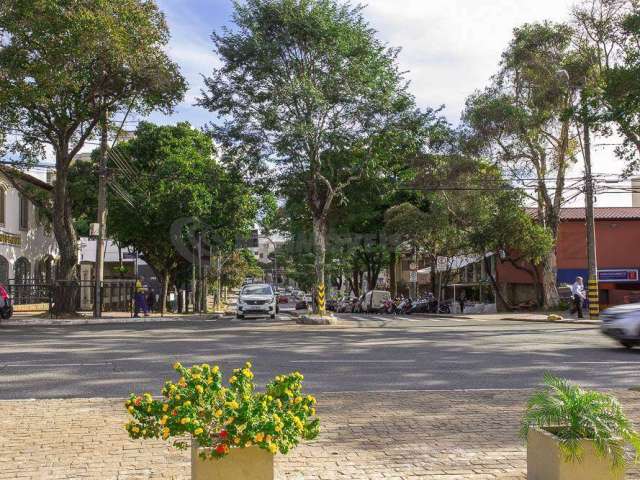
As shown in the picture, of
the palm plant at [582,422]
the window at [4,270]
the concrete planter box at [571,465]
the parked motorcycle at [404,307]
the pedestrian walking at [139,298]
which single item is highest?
the window at [4,270]

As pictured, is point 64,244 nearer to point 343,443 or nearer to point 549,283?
point 549,283

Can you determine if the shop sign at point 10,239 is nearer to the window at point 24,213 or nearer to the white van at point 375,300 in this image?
the window at point 24,213

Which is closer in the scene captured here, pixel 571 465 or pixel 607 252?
pixel 571 465

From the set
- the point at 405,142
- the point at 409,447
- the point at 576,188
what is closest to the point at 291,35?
the point at 405,142

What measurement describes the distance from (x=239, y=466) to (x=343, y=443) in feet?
7.84

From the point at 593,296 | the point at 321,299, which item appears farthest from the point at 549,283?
the point at 321,299

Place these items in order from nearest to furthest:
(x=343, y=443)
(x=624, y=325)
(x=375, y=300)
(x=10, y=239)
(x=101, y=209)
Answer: (x=343, y=443) → (x=624, y=325) → (x=101, y=209) → (x=10, y=239) → (x=375, y=300)

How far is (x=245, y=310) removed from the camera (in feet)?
109

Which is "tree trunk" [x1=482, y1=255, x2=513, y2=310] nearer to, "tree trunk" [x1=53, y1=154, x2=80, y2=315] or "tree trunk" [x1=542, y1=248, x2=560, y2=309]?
"tree trunk" [x1=542, y1=248, x2=560, y2=309]

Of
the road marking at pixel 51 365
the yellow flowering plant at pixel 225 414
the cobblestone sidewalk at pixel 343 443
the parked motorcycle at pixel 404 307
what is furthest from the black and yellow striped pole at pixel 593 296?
the yellow flowering plant at pixel 225 414

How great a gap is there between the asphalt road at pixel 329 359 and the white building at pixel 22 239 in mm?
18058

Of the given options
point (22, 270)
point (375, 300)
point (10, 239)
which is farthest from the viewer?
point (375, 300)

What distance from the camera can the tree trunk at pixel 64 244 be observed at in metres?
29.7

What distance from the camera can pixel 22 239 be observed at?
126 feet
